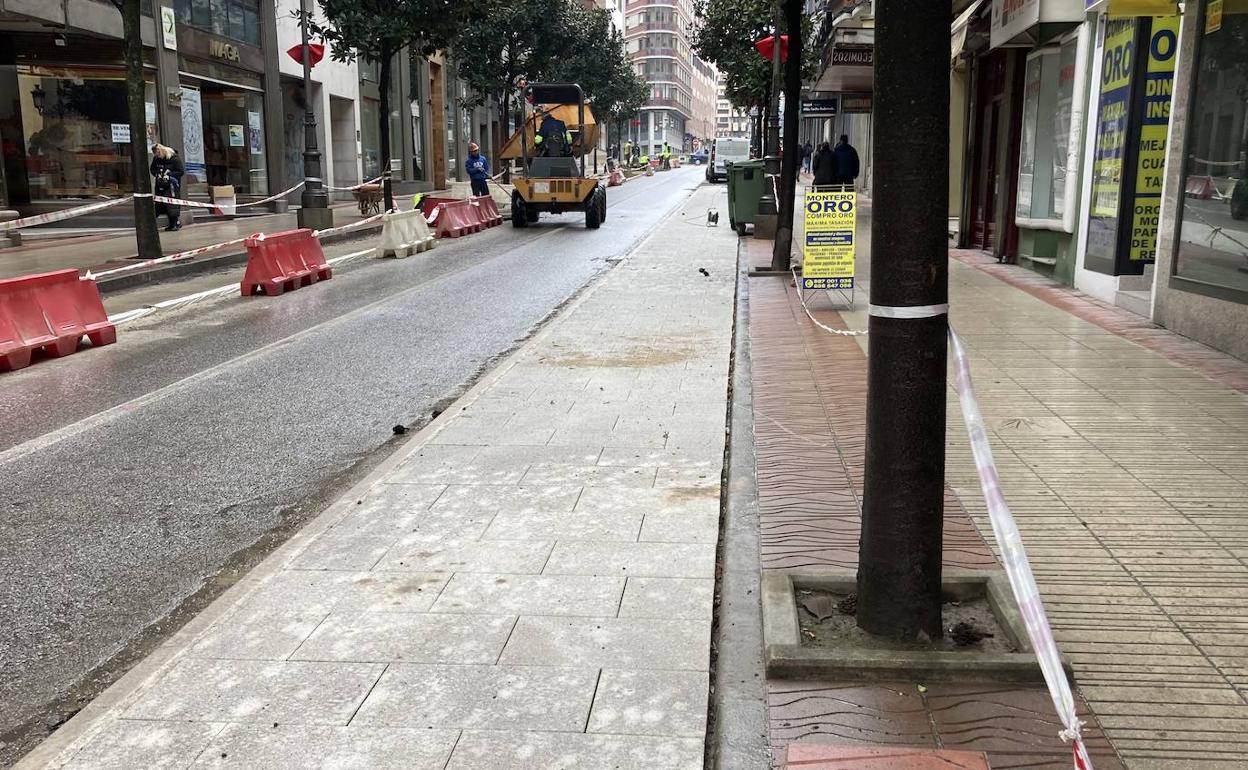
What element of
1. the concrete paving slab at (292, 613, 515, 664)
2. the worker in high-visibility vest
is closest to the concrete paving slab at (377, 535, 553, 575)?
the concrete paving slab at (292, 613, 515, 664)

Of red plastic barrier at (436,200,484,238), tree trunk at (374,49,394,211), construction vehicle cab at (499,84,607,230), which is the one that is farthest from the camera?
tree trunk at (374,49,394,211)

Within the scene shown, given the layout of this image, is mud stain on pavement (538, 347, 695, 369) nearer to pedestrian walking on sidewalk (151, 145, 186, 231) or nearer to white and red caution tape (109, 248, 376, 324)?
white and red caution tape (109, 248, 376, 324)

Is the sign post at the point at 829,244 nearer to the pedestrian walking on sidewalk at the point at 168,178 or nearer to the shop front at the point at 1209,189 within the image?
the shop front at the point at 1209,189

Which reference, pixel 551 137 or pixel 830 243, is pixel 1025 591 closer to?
pixel 830 243

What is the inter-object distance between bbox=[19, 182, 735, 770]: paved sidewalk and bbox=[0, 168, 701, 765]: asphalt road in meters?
0.43

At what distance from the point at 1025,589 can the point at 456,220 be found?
2113 centimetres

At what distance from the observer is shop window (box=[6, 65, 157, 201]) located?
22578 millimetres

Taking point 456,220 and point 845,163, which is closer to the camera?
point 456,220

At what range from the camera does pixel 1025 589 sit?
312cm

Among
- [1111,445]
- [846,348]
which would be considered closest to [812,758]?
[1111,445]

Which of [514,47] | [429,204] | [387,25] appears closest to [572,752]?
[429,204]

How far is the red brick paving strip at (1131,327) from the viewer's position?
8195 millimetres

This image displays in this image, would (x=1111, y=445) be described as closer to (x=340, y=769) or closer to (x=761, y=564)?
(x=761, y=564)

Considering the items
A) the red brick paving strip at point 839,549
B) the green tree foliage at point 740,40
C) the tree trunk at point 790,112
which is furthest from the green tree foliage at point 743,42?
the red brick paving strip at point 839,549
